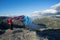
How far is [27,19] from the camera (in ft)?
53.9

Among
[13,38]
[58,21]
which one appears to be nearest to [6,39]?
[13,38]

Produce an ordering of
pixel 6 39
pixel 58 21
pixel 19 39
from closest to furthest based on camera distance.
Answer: pixel 6 39
pixel 19 39
pixel 58 21

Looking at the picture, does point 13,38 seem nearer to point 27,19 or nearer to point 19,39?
point 19,39

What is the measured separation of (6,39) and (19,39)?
233cm

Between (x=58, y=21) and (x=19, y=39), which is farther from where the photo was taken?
(x=58, y=21)

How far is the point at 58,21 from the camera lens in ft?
503

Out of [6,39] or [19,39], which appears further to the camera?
[19,39]

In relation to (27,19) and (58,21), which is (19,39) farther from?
(58,21)

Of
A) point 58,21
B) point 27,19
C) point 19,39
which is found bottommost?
point 58,21

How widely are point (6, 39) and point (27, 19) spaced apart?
340cm

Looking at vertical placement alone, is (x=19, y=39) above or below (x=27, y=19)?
below

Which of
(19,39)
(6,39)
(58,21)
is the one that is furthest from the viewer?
(58,21)

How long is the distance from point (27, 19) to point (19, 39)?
318 cm

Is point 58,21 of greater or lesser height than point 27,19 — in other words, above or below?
below
